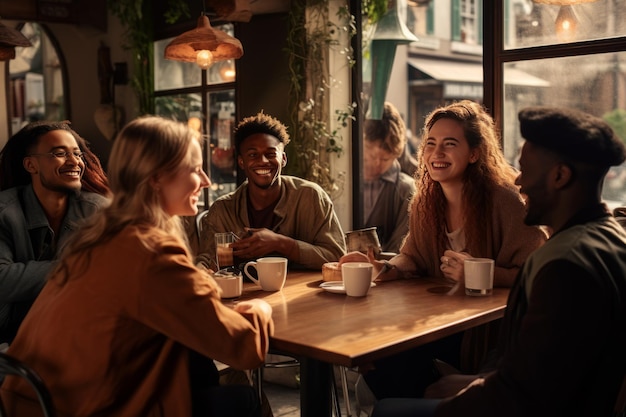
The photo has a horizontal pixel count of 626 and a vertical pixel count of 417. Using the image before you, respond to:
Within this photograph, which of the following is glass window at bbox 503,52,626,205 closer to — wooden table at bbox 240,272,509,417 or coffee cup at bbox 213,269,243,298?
wooden table at bbox 240,272,509,417

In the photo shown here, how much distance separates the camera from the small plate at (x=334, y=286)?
229 cm

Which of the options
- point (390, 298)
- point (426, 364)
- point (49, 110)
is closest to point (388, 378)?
point (426, 364)

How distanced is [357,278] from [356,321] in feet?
1.01

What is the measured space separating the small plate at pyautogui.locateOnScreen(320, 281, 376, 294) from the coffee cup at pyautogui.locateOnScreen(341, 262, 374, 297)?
4 centimetres

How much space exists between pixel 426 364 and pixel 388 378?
0.45 feet

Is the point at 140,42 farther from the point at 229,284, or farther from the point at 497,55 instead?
the point at 229,284

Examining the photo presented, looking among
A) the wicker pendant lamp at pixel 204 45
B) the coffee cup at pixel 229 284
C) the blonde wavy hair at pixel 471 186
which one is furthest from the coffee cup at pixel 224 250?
the wicker pendant lamp at pixel 204 45

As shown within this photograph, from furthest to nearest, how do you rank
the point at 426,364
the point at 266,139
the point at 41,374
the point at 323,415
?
the point at 266,139 → the point at 426,364 → the point at 323,415 → the point at 41,374

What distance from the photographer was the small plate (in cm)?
229

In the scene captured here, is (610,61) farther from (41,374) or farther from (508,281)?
(41,374)

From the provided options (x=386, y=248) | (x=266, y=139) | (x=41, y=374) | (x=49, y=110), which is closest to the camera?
(x=41, y=374)

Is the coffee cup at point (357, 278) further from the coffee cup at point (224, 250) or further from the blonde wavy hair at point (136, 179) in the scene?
the blonde wavy hair at point (136, 179)

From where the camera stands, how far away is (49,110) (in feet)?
27.0

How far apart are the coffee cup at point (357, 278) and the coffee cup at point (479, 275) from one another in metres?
0.29
